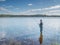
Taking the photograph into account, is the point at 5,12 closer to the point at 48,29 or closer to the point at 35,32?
the point at 35,32

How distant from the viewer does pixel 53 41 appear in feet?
4.21

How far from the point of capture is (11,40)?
4.27ft

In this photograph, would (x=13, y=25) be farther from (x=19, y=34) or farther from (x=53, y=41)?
(x=53, y=41)

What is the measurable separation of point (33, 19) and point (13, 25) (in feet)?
0.73

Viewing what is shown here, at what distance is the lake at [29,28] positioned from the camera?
129cm

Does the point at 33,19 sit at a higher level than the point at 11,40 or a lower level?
higher

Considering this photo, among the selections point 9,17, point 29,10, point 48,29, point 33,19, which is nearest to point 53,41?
point 48,29

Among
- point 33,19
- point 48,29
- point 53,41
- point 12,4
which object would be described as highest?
point 12,4

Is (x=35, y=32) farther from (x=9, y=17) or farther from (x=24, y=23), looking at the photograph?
(x=9, y=17)

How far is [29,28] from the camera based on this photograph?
4.27 feet

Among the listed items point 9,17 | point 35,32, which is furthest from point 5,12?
point 35,32

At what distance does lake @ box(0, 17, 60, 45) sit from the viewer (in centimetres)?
129

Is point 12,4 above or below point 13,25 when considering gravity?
above

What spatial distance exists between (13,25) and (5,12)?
0.54ft
